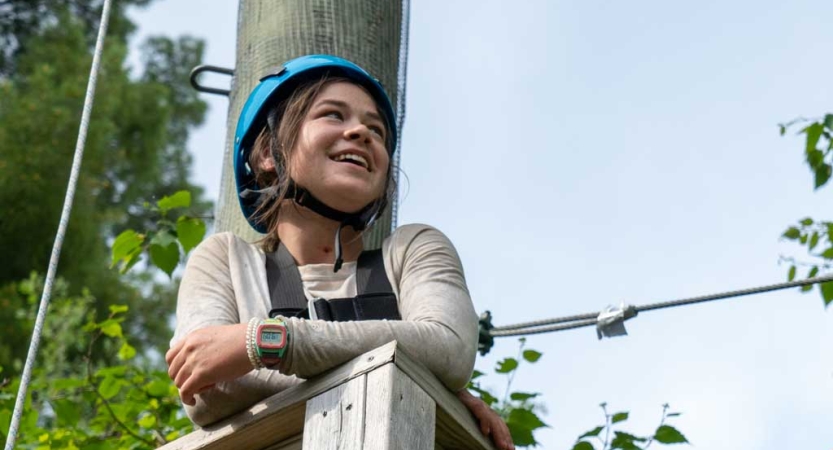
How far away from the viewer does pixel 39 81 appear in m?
18.0

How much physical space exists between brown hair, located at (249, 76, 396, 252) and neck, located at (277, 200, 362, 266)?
1.7 inches

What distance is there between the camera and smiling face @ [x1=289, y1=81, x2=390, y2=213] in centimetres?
319

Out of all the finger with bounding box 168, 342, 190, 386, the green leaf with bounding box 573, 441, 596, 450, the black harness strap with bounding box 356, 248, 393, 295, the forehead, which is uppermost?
the forehead

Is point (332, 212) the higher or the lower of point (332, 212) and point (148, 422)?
the higher

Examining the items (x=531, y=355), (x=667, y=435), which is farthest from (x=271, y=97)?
(x=531, y=355)

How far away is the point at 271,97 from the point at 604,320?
1.66 metres

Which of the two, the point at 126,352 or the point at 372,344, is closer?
the point at 372,344

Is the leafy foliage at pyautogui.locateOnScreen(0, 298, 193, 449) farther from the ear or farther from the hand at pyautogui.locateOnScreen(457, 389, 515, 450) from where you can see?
the hand at pyautogui.locateOnScreen(457, 389, 515, 450)

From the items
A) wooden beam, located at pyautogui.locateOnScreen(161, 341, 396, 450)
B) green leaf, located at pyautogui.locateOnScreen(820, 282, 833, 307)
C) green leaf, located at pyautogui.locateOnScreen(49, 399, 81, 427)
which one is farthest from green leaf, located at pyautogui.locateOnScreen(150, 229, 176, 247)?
green leaf, located at pyautogui.locateOnScreen(820, 282, 833, 307)

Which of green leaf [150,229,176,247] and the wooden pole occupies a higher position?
the wooden pole

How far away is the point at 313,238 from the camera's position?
128 inches

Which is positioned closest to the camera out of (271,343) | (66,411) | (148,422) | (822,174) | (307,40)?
(271,343)

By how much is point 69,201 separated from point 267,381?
87cm

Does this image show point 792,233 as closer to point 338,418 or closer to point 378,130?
point 378,130
